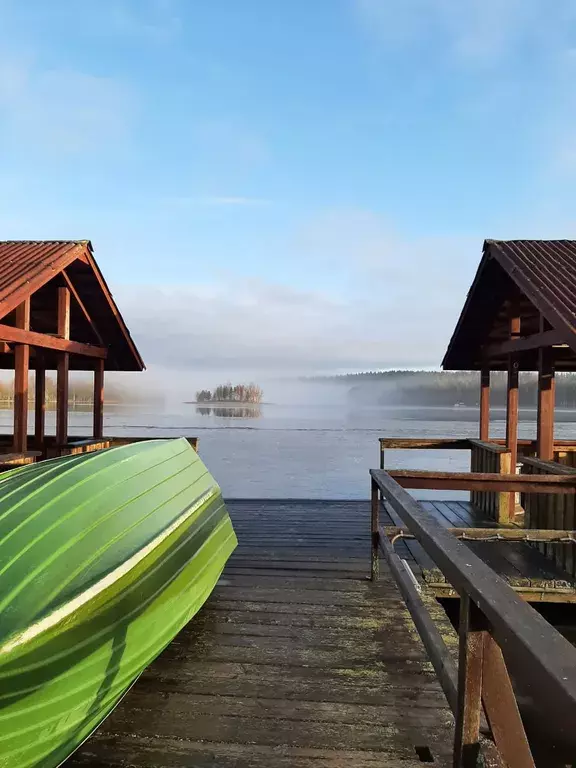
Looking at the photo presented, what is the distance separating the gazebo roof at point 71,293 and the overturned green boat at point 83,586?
366 cm

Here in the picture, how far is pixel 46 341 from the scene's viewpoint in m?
7.53

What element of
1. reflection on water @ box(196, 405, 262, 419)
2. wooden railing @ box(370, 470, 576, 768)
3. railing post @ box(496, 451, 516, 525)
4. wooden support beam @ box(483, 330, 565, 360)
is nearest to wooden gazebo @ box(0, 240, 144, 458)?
wooden railing @ box(370, 470, 576, 768)

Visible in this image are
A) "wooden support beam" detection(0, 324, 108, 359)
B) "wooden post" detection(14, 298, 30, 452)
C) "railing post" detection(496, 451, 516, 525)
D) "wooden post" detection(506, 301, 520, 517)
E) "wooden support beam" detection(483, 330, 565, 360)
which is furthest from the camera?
"wooden post" detection(506, 301, 520, 517)

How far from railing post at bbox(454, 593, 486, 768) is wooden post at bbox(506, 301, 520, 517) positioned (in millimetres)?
6283

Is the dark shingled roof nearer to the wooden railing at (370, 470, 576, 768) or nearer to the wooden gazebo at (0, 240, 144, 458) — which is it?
the wooden railing at (370, 470, 576, 768)

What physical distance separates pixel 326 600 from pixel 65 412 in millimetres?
6009

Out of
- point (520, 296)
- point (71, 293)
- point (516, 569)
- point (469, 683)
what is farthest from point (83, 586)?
point (520, 296)

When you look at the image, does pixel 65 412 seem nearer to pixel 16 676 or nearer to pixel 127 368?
pixel 127 368

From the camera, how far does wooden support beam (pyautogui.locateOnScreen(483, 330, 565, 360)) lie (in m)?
6.07

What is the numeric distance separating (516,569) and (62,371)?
7.01 metres

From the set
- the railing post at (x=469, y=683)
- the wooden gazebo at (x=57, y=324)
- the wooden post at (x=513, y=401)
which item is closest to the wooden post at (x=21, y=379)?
the wooden gazebo at (x=57, y=324)

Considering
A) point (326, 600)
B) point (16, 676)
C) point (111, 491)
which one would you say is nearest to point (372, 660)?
point (326, 600)

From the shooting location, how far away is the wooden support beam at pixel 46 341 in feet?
21.5

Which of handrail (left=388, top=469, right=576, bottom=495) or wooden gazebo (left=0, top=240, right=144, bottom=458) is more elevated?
wooden gazebo (left=0, top=240, right=144, bottom=458)
